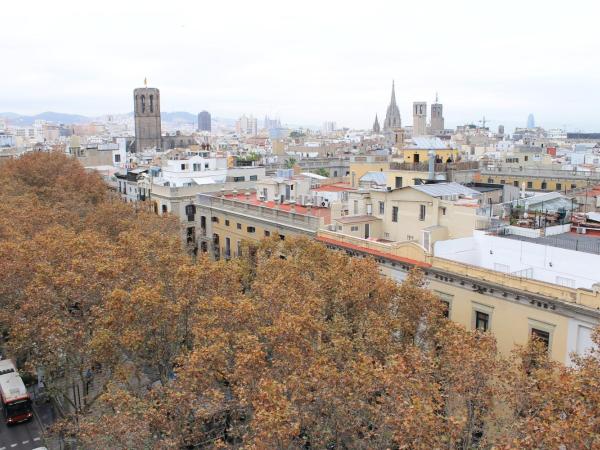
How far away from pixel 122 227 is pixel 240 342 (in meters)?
29.0

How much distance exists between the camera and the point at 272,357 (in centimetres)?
2242

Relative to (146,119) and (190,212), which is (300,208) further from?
(146,119)

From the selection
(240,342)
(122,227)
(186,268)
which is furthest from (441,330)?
(122,227)

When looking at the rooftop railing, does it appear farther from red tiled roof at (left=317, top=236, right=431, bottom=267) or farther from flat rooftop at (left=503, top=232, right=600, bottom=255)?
flat rooftop at (left=503, top=232, right=600, bottom=255)

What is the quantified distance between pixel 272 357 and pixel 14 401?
19.1 m

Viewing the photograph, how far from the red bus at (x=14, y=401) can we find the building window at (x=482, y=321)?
25.7m

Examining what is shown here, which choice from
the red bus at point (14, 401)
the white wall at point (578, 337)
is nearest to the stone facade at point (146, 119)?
the red bus at point (14, 401)

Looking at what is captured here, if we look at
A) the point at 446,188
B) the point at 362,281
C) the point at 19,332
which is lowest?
the point at 19,332

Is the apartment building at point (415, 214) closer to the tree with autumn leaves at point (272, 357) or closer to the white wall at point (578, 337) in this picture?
the tree with autumn leaves at point (272, 357)

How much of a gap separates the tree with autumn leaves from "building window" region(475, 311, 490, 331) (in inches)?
166

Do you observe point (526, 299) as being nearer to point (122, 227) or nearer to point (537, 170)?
point (122, 227)

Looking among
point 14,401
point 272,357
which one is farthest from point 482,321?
point 14,401

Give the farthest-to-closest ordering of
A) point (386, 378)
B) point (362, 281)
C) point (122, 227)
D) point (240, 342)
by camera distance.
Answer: point (122, 227) → point (362, 281) → point (240, 342) → point (386, 378)

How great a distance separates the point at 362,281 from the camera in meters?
26.0
